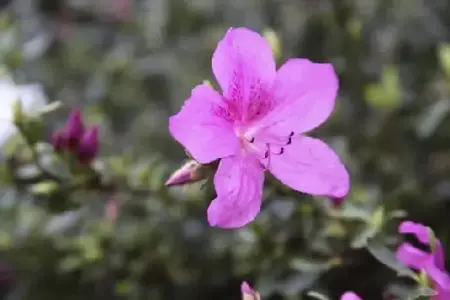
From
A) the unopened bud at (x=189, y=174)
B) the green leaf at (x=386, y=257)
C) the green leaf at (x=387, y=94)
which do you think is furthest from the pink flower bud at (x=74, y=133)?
the green leaf at (x=387, y=94)

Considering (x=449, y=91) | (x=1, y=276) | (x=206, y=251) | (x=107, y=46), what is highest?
(x=449, y=91)

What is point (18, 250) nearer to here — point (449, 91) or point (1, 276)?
point (1, 276)

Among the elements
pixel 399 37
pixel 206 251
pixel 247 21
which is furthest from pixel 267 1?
pixel 206 251

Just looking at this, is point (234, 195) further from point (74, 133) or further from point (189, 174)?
point (74, 133)

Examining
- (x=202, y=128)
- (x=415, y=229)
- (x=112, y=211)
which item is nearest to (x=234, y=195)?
(x=202, y=128)

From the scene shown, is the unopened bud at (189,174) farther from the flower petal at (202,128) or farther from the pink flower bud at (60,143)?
the pink flower bud at (60,143)

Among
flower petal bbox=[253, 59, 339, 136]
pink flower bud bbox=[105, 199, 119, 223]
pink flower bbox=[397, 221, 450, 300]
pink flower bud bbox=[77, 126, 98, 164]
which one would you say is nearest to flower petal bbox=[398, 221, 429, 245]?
pink flower bbox=[397, 221, 450, 300]
